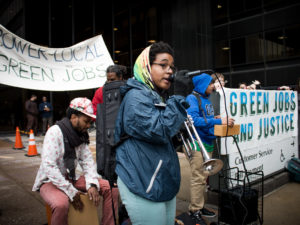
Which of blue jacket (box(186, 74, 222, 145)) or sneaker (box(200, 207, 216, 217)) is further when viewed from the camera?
sneaker (box(200, 207, 216, 217))

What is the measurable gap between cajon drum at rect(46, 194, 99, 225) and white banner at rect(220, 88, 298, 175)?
2.10m

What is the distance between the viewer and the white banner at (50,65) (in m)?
3.96

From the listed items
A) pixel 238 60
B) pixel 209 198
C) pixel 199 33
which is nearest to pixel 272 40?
pixel 238 60

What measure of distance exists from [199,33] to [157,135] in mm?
17537

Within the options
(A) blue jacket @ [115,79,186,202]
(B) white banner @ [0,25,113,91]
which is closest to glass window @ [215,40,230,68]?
Answer: (B) white banner @ [0,25,113,91]

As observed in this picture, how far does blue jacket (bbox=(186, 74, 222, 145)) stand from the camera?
10.8 ft

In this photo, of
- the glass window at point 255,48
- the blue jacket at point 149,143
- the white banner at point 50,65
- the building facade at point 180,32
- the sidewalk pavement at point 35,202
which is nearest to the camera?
the blue jacket at point 149,143

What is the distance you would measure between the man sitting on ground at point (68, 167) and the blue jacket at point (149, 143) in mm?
984

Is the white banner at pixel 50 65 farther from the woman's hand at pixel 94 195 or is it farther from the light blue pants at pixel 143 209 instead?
the light blue pants at pixel 143 209

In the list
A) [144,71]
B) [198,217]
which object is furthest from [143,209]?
[198,217]

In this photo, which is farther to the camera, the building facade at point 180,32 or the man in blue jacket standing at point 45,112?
the building facade at point 180,32

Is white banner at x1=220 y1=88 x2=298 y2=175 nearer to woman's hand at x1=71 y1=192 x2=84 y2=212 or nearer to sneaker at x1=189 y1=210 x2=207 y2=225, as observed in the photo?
sneaker at x1=189 y1=210 x2=207 y2=225

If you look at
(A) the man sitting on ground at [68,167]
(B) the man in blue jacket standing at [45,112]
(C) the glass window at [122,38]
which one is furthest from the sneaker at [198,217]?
(C) the glass window at [122,38]

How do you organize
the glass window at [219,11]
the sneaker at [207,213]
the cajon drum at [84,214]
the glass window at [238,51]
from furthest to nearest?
1. the glass window at [219,11]
2. the glass window at [238,51]
3. the sneaker at [207,213]
4. the cajon drum at [84,214]
